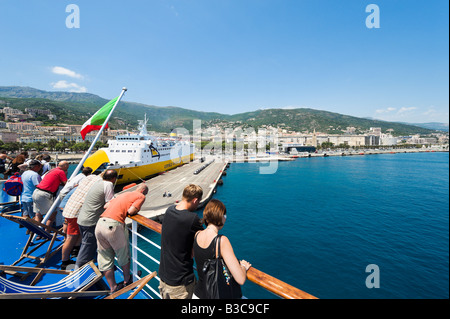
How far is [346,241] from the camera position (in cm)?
1445

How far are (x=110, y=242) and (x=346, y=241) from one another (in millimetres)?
16343

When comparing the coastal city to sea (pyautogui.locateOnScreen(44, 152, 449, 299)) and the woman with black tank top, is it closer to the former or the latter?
sea (pyautogui.locateOnScreen(44, 152, 449, 299))

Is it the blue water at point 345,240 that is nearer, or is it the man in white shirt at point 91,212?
the man in white shirt at point 91,212

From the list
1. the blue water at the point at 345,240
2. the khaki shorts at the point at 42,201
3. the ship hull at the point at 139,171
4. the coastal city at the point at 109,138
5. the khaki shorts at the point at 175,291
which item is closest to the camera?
the khaki shorts at the point at 175,291

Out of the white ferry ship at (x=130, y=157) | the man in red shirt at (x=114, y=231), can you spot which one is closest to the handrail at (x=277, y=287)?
the man in red shirt at (x=114, y=231)

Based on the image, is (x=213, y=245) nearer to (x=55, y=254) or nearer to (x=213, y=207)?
(x=213, y=207)

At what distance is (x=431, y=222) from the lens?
18.4 m

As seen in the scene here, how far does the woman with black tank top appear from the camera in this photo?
1.62 meters

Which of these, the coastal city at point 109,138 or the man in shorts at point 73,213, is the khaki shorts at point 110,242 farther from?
the coastal city at point 109,138

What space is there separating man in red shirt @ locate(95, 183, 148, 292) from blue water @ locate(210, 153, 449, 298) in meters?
8.22

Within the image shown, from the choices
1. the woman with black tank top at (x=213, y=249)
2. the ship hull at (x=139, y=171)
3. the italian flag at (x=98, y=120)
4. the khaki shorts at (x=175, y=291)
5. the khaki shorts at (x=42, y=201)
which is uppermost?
the italian flag at (x=98, y=120)

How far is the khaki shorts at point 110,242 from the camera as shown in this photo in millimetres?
2564

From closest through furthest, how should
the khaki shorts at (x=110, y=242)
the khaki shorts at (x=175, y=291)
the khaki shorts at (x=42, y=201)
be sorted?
1. the khaki shorts at (x=175, y=291)
2. the khaki shorts at (x=110, y=242)
3. the khaki shorts at (x=42, y=201)
